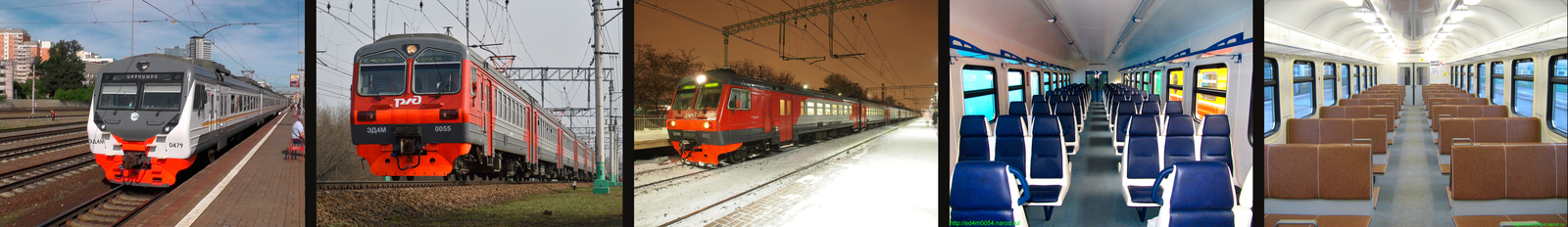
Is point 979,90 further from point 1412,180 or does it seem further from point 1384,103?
point 1412,180

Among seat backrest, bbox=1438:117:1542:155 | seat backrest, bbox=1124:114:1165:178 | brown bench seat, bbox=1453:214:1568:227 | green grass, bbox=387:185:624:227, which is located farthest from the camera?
green grass, bbox=387:185:624:227

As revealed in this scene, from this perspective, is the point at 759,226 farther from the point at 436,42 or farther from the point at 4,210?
the point at 4,210

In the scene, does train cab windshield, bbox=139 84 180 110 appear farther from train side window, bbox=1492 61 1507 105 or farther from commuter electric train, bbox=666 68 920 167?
train side window, bbox=1492 61 1507 105

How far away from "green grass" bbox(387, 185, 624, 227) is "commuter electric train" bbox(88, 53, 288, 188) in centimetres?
107

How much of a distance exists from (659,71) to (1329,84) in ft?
11.7

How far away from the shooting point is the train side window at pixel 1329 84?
2.83 meters

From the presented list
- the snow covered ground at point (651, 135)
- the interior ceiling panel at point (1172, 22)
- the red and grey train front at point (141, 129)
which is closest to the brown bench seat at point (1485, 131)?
the interior ceiling panel at point (1172, 22)

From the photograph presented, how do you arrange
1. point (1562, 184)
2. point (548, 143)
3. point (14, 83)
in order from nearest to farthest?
point (1562, 184)
point (14, 83)
point (548, 143)

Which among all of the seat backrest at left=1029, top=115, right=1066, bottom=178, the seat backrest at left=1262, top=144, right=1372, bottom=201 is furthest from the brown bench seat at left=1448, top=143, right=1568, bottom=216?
the seat backrest at left=1029, top=115, right=1066, bottom=178

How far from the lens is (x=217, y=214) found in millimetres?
3002

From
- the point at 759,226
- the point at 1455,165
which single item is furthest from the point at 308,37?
the point at 1455,165

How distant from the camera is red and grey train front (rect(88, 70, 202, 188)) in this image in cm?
297

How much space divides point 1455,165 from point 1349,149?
1.70 feet

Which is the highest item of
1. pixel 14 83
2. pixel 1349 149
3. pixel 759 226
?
pixel 14 83
